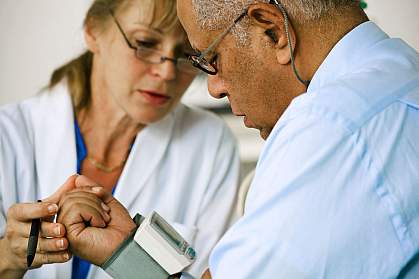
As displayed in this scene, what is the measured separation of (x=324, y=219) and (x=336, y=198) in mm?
31

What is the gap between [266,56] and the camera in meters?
1.03

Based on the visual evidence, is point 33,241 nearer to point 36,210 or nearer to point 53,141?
point 36,210

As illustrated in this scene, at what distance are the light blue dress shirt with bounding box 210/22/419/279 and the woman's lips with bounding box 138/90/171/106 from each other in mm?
851

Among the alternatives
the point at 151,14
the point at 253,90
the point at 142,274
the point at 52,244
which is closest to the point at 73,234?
the point at 52,244

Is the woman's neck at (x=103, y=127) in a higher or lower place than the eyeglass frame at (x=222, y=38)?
lower

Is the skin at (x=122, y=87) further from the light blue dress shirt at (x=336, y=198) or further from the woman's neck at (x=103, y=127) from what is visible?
the light blue dress shirt at (x=336, y=198)

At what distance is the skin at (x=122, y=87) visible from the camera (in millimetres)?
1621

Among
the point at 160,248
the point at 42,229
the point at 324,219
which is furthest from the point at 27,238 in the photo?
the point at 324,219

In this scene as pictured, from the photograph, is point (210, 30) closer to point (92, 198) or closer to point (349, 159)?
point (349, 159)

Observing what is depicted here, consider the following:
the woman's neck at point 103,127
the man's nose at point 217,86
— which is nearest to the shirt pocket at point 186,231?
the woman's neck at point 103,127

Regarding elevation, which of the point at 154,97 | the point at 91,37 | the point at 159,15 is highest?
the point at 159,15

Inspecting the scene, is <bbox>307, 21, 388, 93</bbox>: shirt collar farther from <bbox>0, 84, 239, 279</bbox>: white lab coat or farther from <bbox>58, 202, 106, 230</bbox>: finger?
<bbox>0, 84, 239, 279</bbox>: white lab coat

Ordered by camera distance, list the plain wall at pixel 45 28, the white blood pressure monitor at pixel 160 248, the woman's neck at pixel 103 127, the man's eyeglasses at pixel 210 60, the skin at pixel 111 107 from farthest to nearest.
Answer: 1. the plain wall at pixel 45 28
2. the woman's neck at pixel 103 127
3. the skin at pixel 111 107
4. the white blood pressure monitor at pixel 160 248
5. the man's eyeglasses at pixel 210 60

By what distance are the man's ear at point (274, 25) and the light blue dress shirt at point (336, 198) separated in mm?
163
